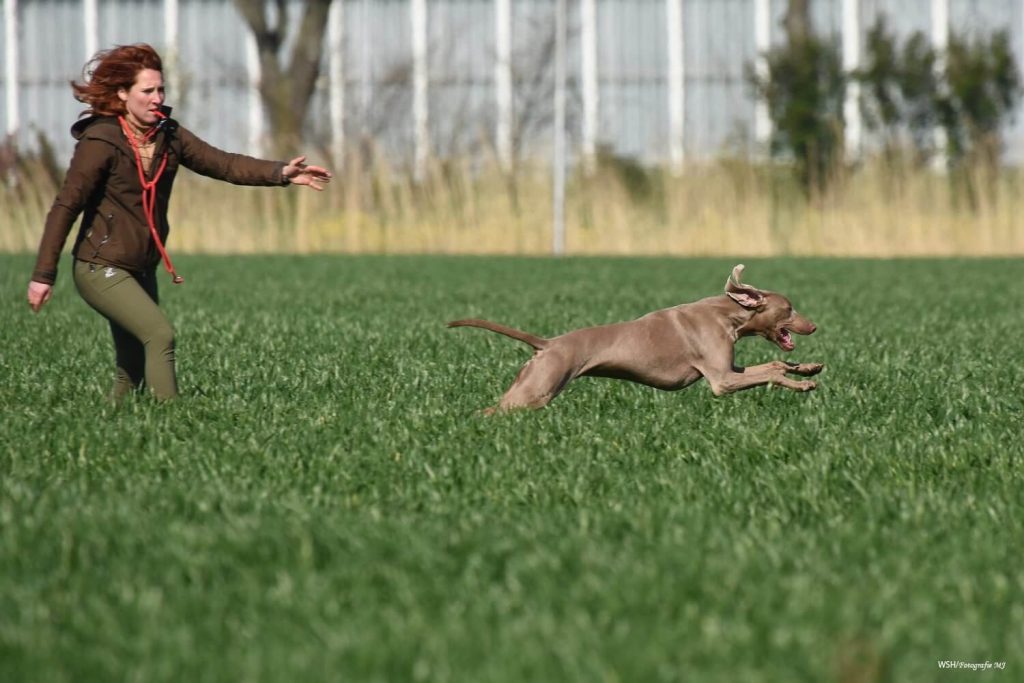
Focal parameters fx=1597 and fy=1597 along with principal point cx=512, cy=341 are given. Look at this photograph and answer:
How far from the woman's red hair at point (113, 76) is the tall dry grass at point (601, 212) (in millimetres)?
15178

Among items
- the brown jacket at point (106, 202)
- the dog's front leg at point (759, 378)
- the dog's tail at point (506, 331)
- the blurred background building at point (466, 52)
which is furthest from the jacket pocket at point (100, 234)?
the blurred background building at point (466, 52)

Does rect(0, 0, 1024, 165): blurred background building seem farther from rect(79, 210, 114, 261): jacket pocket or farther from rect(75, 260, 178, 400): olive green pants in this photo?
rect(79, 210, 114, 261): jacket pocket

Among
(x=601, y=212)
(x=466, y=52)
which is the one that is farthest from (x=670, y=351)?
(x=466, y=52)

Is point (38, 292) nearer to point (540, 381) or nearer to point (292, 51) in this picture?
point (540, 381)

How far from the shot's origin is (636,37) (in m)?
34.3

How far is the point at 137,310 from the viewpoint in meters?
6.60

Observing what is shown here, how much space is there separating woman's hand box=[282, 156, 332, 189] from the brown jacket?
0.47 m

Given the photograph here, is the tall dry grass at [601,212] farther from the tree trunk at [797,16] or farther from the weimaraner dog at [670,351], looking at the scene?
the weimaraner dog at [670,351]

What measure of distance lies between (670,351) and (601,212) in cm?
1557

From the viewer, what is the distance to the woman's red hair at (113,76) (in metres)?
6.47

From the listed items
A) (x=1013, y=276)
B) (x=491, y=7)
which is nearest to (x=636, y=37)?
(x=491, y=7)

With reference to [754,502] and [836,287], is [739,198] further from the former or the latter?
[754,502]

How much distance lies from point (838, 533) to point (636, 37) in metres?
30.8

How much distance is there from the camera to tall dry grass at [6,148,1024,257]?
20969 mm
